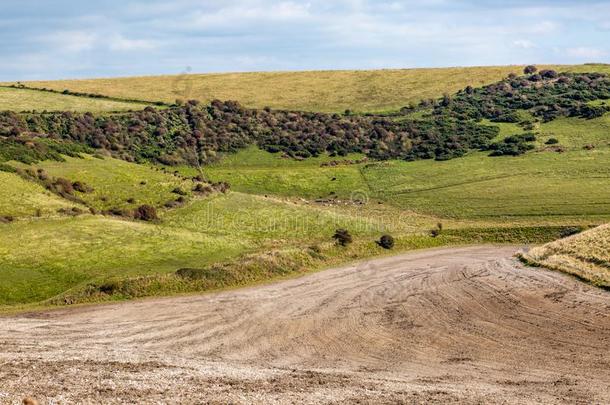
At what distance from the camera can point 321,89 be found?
169m

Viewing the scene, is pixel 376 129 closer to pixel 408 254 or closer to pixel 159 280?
pixel 408 254

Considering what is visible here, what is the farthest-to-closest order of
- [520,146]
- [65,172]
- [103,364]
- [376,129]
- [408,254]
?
[376,129]
[520,146]
[65,172]
[408,254]
[103,364]

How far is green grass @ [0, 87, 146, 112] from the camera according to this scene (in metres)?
135

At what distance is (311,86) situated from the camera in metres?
172

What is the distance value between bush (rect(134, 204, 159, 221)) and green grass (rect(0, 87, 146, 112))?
69.0 m

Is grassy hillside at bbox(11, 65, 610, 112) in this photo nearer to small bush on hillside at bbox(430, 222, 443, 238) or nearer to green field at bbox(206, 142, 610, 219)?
green field at bbox(206, 142, 610, 219)

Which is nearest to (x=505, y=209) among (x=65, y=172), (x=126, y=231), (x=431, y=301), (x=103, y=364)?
(x=431, y=301)

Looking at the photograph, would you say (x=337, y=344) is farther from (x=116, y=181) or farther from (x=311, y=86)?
(x=311, y=86)

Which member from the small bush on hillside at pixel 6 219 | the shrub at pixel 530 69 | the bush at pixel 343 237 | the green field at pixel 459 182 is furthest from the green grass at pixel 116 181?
the shrub at pixel 530 69

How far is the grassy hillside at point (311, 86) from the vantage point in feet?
514

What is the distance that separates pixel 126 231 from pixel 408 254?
28.0 metres

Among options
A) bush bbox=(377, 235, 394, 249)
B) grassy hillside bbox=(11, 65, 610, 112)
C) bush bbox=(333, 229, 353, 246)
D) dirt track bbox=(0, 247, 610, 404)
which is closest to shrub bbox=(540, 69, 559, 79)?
grassy hillside bbox=(11, 65, 610, 112)

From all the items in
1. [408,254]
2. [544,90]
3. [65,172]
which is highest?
[544,90]

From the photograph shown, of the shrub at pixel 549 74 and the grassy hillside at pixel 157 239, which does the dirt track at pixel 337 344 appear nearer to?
the grassy hillside at pixel 157 239
